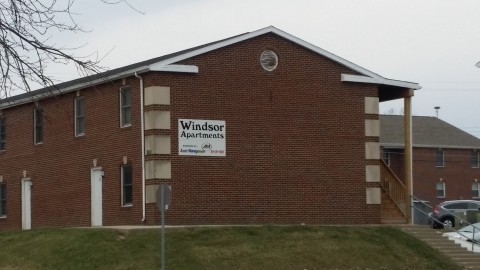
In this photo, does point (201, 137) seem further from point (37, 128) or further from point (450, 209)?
point (450, 209)

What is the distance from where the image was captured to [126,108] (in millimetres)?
33969

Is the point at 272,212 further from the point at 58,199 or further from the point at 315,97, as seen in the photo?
the point at 58,199

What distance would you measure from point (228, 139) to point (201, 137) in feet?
3.40

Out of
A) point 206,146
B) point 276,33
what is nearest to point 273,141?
point 206,146

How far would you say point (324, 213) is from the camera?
34969 mm

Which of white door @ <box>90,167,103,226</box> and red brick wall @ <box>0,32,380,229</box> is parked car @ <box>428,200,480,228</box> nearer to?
red brick wall @ <box>0,32,380,229</box>

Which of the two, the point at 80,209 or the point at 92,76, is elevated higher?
the point at 92,76

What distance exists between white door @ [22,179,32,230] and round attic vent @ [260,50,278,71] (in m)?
11.9

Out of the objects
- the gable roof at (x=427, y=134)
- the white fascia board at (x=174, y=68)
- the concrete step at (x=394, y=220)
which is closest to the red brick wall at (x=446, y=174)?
the gable roof at (x=427, y=134)

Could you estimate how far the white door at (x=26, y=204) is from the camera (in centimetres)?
3972

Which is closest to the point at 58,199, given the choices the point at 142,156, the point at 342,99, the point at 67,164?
the point at 67,164

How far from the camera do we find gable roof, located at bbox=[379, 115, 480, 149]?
70.6m

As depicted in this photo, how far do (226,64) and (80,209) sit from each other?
814 cm

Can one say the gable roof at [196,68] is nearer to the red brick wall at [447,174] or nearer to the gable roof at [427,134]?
the gable roof at [427,134]
